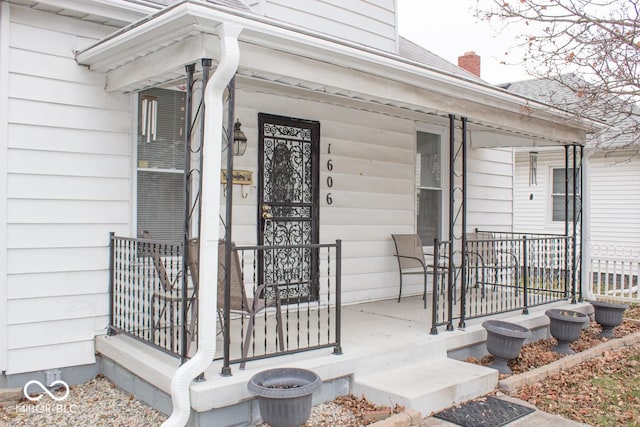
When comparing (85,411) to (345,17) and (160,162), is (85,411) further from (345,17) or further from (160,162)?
(345,17)

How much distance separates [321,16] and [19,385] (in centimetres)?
450

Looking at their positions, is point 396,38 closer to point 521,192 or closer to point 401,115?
point 401,115

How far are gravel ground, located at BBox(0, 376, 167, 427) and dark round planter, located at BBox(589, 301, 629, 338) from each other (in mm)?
4874

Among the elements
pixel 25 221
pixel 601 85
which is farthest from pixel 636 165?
pixel 25 221

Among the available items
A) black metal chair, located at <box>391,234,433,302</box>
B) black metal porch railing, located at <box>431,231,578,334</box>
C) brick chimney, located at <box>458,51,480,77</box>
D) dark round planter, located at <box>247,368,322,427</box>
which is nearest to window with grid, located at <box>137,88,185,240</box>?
dark round planter, located at <box>247,368,322,427</box>

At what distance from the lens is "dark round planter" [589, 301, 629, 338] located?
583cm

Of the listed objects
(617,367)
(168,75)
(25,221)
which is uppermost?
(168,75)

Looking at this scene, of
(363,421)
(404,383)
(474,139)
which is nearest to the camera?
(363,421)

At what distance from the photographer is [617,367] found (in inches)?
194

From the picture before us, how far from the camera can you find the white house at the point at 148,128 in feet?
11.2

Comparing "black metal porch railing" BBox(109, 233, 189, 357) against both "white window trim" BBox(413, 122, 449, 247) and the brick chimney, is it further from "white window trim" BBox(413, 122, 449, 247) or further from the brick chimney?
the brick chimney

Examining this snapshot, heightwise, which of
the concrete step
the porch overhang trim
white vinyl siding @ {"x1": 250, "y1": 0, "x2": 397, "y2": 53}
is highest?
white vinyl siding @ {"x1": 250, "y1": 0, "x2": 397, "y2": 53}

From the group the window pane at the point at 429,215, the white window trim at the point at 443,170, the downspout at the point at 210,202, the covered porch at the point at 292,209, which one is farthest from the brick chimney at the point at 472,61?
the downspout at the point at 210,202

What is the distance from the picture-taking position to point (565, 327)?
514 centimetres
